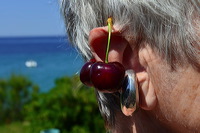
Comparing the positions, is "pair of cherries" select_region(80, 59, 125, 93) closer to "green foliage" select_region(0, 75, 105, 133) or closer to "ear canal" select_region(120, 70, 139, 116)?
"ear canal" select_region(120, 70, 139, 116)

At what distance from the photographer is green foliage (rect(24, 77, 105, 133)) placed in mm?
4715

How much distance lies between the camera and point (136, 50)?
1.24m

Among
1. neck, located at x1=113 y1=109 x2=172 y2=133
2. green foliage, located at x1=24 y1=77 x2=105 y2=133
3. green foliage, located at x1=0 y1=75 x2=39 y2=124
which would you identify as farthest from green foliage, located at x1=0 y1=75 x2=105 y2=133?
neck, located at x1=113 y1=109 x2=172 y2=133

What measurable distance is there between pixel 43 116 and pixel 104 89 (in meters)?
3.61

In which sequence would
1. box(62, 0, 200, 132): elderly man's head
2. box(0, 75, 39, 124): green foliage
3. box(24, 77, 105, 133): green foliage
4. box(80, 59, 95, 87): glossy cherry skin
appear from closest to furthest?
box(62, 0, 200, 132): elderly man's head
box(80, 59, 95, 87): glossy cherry skin
box(24, 77, 105, 133): green foliage
box(0, 75, 39, 124): green foliage

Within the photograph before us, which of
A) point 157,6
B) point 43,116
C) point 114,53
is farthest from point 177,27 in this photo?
point 43,116

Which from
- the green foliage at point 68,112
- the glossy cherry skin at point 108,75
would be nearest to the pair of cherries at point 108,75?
the glossy cherry skin at point 108,75

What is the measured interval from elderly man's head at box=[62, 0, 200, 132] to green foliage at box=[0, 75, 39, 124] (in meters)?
6.75

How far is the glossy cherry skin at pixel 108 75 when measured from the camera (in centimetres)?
121

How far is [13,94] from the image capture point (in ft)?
26.6

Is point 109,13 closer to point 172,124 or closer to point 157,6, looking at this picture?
point 157,6

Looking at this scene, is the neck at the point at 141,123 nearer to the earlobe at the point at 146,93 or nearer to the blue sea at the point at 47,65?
the earlobe at the point at 146,93

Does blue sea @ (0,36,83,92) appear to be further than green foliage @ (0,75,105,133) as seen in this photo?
No

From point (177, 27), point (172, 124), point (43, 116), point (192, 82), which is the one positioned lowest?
point (43, 116)
